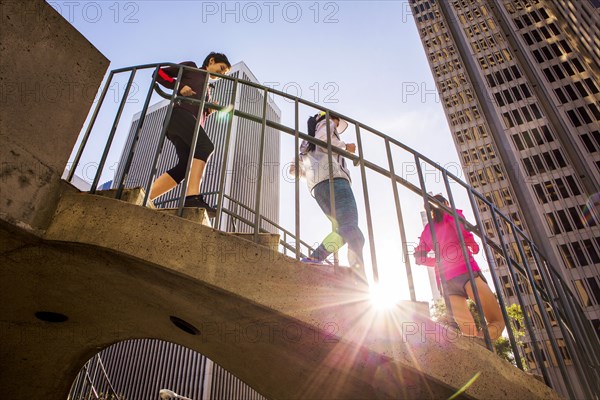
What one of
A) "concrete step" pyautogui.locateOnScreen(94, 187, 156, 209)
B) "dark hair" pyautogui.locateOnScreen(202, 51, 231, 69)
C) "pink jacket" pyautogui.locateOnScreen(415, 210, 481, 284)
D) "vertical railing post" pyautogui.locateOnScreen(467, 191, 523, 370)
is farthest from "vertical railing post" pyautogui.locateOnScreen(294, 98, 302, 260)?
"pink jacket" pyautogui.locateOnScreen(415, 210, 481, 284)

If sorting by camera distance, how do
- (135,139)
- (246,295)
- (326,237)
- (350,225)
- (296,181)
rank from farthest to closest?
1. (326,237)
2. (350,225)
3. (135,139)
4. (296,181)
5. (246,295)

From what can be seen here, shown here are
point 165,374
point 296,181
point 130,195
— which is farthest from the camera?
point 165,374

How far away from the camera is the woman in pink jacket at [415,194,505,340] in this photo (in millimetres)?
3281

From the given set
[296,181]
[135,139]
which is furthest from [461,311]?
[135,139]

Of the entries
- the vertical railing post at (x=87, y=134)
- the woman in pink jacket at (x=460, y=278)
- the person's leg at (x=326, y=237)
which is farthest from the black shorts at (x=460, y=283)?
the vertical railing post at (x=87, y=134)

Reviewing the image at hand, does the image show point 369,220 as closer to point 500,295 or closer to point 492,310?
point 500,295

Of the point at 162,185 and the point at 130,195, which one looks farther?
the point at 162,185

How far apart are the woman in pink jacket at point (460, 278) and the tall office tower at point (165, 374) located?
41534mm

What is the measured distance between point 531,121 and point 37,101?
44.4 metres

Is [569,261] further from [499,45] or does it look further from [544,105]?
[499,45]

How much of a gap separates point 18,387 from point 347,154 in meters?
3.99

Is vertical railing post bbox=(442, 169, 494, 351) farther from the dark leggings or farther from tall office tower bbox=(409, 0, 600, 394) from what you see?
tall office tower bbox=(409, 0, 600, 394)

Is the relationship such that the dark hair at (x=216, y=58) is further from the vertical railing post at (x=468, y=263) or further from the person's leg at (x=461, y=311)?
the person's leg at (x=461, y=311)

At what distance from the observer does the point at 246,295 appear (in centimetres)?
175
